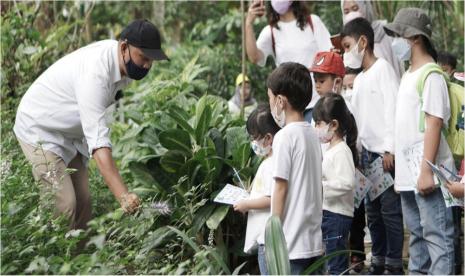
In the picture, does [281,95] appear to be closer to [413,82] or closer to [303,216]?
[303,216]

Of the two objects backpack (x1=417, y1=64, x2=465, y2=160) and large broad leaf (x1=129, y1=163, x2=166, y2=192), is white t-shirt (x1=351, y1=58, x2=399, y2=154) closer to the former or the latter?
backpack (x1=417, y1=64, x2=465, y2=160)

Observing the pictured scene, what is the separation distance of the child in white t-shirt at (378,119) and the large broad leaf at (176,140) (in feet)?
3.78

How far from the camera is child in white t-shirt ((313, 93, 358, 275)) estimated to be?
5.02 meters

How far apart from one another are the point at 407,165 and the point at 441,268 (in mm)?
642

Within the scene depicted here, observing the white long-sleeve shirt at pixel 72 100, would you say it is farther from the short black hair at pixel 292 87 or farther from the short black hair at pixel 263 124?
the short black hair at pixel 292 87

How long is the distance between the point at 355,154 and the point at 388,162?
0.79 ft

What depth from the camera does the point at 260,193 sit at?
15.5 feet

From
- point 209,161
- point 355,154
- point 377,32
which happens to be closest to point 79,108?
point 209,161

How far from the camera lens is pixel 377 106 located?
570cm

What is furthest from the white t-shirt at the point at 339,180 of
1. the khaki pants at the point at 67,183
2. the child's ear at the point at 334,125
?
the khaki pants at the point at 67,183

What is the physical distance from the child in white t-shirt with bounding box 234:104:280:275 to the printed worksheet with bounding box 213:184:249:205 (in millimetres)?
82

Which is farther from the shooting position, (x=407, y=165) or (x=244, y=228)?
(x=244, y=228)

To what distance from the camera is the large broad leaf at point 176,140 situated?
571 cm

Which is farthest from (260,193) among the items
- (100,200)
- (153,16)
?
(153,16)
